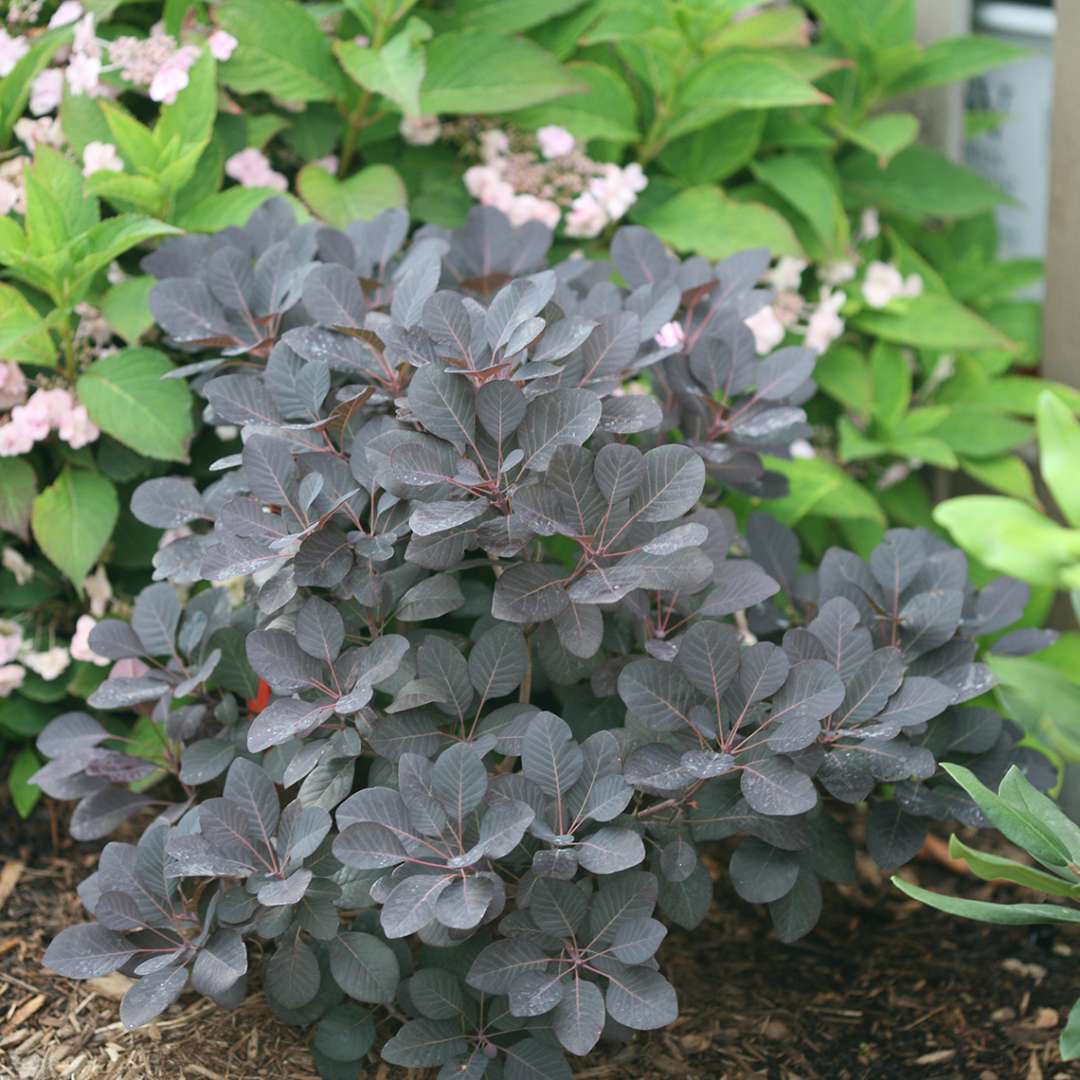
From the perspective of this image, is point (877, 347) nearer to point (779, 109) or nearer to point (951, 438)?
point (951, 438)

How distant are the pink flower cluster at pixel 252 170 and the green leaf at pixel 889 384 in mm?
1099

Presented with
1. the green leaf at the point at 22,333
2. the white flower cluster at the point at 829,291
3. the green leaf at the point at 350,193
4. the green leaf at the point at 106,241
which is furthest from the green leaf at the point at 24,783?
the white flower cluster at the point at 829,291

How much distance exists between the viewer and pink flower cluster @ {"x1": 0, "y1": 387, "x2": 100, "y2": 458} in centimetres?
177

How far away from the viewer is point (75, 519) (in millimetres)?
1831

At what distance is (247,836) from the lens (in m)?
1.36

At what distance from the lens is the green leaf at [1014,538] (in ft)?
3.25

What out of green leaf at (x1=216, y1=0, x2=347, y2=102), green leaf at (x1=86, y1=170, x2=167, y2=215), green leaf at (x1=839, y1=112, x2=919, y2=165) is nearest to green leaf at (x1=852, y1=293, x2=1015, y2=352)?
green leaf at (x1=839, y1=112, x2=919, y2=165)

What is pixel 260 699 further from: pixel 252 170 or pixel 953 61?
pixel 953 61

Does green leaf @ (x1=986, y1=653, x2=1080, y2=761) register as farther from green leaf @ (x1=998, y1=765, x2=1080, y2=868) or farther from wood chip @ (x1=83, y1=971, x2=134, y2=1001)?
wood chip @ (x1=83, y1=971, x2=134, y2=1001)

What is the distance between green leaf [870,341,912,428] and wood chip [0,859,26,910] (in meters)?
1.60

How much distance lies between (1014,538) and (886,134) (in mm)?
1539

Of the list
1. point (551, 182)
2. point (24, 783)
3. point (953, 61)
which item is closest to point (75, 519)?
A: point (24, 783)

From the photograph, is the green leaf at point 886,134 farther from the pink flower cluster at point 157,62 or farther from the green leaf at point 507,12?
the pink flower cluster at point 157,62

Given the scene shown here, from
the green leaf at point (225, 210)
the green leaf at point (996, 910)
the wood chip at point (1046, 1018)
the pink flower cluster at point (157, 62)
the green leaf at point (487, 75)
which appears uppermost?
the pink flower cluster at point (157, 62)
